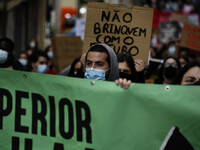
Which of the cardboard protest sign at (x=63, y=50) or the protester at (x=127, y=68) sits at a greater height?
the protester at (x=127, y=68)

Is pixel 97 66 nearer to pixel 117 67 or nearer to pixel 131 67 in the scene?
pixel 117 67

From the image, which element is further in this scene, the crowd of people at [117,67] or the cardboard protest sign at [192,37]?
the cardboard protest sign at [192,37]

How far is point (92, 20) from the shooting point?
16.3 ft

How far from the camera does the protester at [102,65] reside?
371 cm

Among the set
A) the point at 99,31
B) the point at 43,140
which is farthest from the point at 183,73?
the point at 43,140

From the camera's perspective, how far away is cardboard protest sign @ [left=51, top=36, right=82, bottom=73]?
7742 millimetres

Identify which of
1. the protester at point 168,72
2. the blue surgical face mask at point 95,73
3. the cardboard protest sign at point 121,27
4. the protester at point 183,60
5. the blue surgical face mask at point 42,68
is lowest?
the blue surgical face mask at point 42,68

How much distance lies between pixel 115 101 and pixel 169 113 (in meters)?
0.35

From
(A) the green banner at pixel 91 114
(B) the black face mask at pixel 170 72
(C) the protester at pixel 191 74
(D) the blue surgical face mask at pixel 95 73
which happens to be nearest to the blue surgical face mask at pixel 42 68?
(B) the black face mask at pixel 170 72

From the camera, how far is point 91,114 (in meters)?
3.15

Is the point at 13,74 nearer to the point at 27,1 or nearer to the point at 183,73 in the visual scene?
the point at 183,73

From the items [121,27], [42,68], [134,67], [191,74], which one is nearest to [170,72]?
[191,74]

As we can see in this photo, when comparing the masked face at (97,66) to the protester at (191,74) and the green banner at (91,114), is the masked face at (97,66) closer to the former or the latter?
the green banner at (91,114)

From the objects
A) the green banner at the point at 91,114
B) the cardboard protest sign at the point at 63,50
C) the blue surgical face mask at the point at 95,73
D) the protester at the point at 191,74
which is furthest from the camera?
the cardboard protest sign at the point at 63,50
